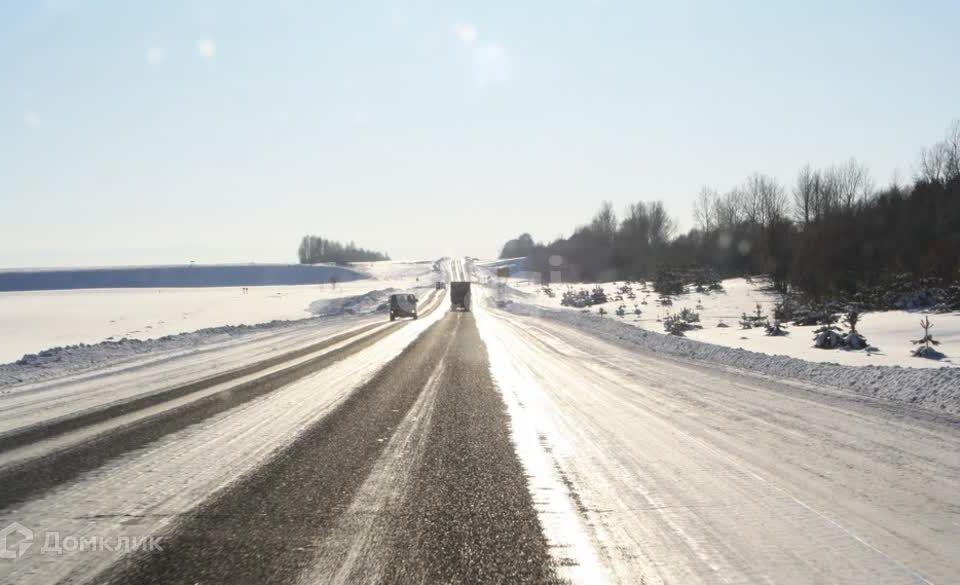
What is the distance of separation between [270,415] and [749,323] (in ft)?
69.1

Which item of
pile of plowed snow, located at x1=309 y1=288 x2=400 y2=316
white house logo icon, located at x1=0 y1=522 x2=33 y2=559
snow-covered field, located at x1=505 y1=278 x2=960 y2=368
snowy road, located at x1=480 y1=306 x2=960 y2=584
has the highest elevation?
white house logo icon, located at x1=0 y1=522 x2=33 y2=559

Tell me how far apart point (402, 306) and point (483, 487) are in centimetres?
3743

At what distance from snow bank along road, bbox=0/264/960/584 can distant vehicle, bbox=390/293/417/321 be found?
31.2 meters

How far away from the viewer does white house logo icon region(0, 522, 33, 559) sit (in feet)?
12.4

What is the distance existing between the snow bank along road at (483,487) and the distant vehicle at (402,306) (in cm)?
3118

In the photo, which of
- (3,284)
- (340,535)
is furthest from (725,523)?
(3,284)

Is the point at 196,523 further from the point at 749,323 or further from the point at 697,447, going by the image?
the point at 749,323

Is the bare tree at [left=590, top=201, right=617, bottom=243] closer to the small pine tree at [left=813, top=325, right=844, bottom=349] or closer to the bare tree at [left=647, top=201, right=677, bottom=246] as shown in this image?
the bare tree at [left=647, top=201, right=677, bottom=246]

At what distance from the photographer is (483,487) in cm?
513

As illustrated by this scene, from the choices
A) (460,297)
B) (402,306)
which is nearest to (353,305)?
(460,297)

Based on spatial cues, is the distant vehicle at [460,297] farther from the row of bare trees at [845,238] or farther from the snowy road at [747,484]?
the snowy road at [747,484]

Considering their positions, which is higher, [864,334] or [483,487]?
[483,487]

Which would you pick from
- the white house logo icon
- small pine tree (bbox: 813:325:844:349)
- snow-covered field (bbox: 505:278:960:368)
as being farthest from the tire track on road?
small pine tree (bbox: 813:325:844:349)

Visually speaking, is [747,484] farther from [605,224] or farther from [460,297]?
[605,224]
